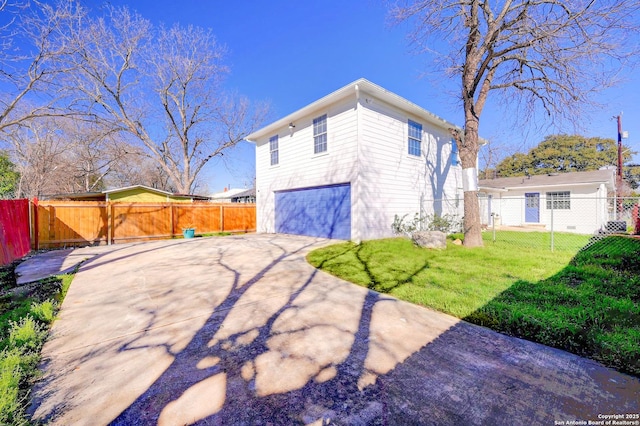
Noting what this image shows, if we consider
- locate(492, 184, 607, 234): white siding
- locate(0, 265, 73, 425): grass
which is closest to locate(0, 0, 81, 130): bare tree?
locate(0, 265, 73, 425): grass

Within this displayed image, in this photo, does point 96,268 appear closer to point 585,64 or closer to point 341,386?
point 341,386

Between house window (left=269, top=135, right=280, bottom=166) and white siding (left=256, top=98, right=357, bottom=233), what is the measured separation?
0.85 ft

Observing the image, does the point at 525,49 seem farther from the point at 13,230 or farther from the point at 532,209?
the point at 13,230

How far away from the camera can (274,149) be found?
12.3 metres

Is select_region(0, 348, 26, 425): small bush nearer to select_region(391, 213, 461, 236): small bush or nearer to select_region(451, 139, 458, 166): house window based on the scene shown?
select_region(391, 213, 461, 236): small bush

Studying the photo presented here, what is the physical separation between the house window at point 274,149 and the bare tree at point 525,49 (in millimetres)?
6691

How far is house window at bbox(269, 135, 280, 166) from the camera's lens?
12.2 m

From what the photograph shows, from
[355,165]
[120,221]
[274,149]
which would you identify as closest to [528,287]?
[355,165]

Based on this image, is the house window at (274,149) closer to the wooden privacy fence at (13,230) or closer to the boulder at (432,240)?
the boulder at (432,240)

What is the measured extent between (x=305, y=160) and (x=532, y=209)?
16.0 m

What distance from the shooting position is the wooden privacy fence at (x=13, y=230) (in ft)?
21.9

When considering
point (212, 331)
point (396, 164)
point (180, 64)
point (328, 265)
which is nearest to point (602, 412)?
point (212, 331)

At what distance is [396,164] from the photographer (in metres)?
9.87

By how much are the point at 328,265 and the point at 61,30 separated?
10781 mm
